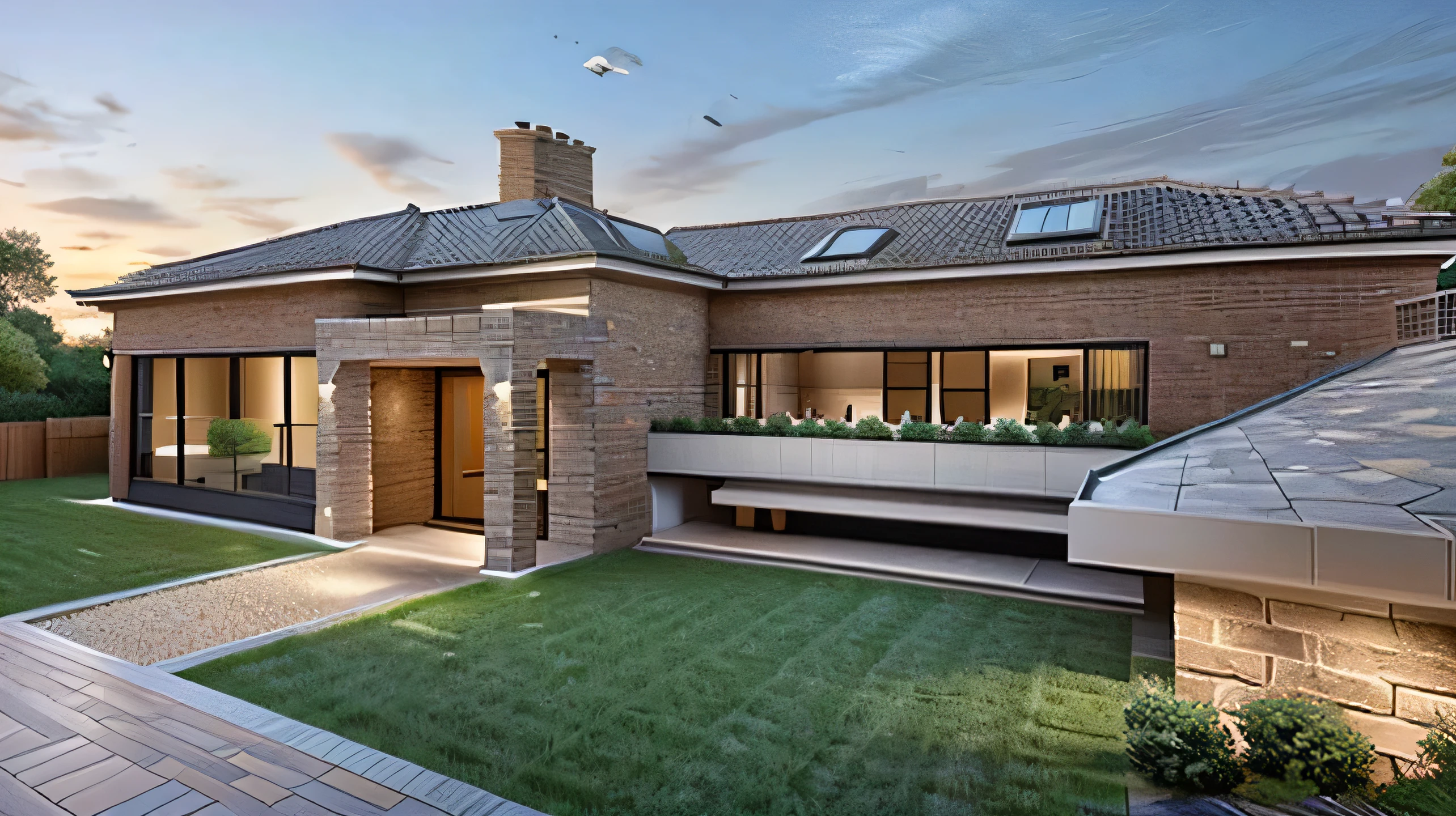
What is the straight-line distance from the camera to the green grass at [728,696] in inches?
181

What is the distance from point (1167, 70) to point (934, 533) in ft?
53.8

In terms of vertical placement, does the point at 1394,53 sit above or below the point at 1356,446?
above

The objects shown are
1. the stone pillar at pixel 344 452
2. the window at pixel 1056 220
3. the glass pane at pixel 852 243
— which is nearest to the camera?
the stone pillar at pixel 344 452

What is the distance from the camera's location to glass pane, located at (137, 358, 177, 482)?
14.7m

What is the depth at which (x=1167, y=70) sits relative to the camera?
62.6 feet

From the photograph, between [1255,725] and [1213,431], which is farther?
[1213,431]

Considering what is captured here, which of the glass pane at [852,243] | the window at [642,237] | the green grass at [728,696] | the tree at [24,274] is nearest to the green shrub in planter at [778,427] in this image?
the green grass at [728,696]

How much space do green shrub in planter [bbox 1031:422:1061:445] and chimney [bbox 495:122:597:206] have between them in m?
11.9

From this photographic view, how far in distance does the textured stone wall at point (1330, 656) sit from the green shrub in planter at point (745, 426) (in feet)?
27.3

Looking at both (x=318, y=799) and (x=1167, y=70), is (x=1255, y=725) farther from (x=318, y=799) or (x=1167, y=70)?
(x=1167, y=70)

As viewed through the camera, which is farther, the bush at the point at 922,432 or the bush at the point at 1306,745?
the bush at the point at 922,432

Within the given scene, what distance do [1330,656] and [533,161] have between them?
16.0 m

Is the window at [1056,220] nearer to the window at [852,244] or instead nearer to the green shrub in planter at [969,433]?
the window at [852,244]

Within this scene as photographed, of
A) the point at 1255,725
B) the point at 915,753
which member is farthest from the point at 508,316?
the point at 1255,725
